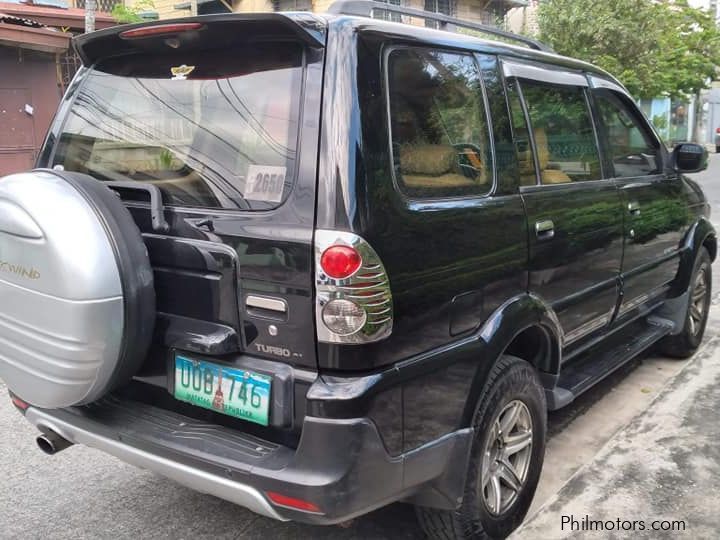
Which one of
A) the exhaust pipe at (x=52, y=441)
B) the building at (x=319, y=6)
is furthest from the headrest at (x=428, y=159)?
the building at (x=319, y=6)

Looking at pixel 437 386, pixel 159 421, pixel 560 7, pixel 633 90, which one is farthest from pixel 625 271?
pixel 633 90

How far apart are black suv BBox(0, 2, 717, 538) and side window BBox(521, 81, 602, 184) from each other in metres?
0.13

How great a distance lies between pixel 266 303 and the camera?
2.18 m

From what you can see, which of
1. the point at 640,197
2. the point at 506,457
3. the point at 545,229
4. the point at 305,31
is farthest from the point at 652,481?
the point at 305,31

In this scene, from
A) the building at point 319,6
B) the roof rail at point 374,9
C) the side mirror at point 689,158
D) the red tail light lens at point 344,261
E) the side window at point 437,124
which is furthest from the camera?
the building at point 319,6

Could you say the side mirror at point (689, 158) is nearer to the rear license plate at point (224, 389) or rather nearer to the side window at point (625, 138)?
the side window at point (625, 138)

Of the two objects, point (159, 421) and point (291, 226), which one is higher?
point (291, 226)

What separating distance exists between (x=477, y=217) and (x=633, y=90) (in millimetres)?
20677

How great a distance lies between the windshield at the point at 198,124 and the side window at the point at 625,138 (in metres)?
2.09

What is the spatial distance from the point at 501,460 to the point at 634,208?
173cm

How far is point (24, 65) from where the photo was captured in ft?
31.1

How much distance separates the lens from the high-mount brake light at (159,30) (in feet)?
7.88

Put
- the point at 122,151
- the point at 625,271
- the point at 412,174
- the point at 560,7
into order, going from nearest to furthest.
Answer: the point at 412,174 < the point at 122,151 < the point at 625,271 < the point at 560,7

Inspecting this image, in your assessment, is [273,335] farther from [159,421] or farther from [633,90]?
[633,90]
